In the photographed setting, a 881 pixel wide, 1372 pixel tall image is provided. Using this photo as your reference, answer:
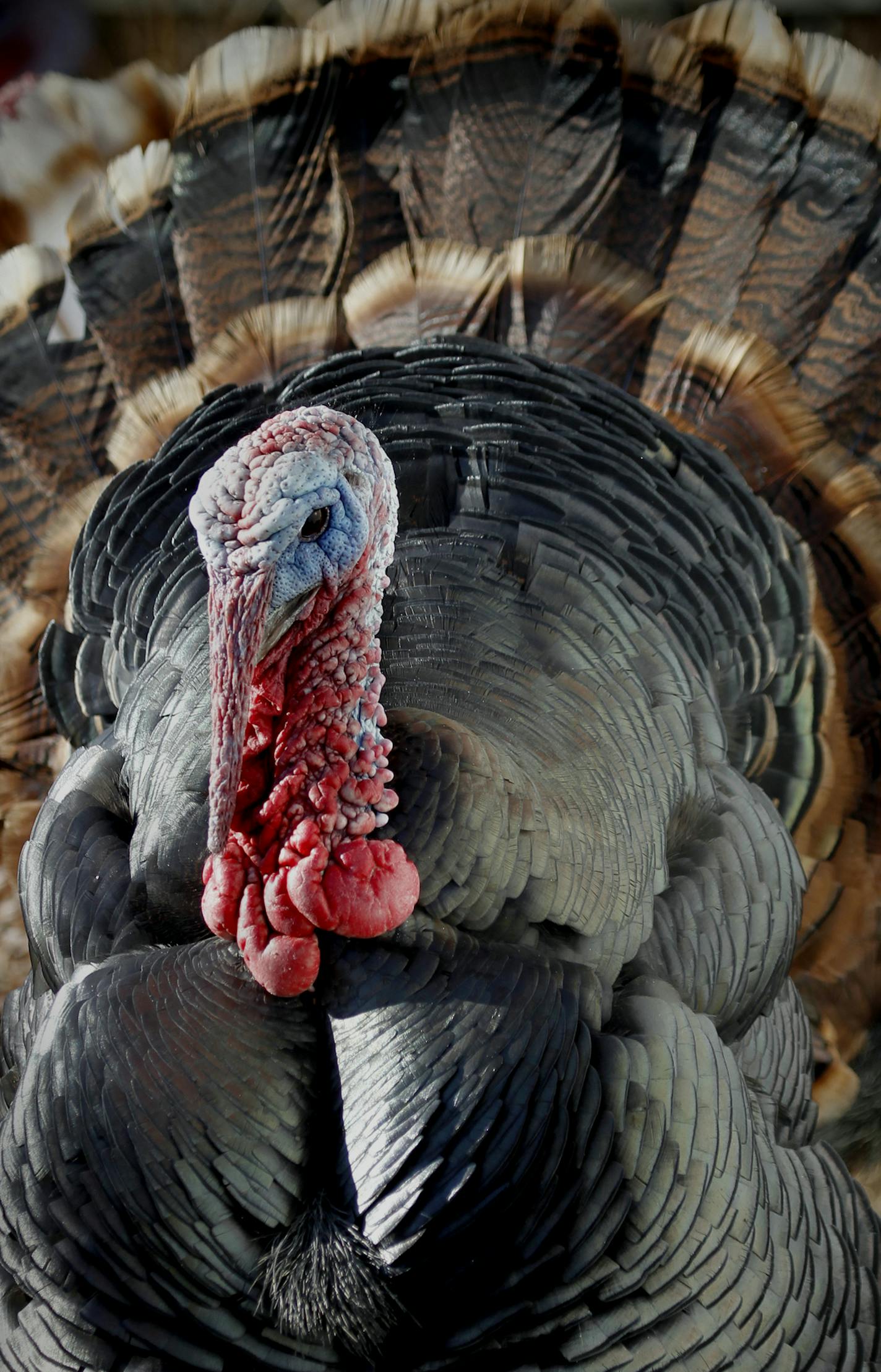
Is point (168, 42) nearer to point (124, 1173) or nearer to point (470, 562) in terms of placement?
point (470, 562)

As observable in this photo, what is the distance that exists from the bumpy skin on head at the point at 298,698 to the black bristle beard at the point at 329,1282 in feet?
0.91

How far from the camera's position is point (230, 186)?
2.78 metres

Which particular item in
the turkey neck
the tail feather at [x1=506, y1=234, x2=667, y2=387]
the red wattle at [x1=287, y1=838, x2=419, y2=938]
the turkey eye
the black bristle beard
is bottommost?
the black bristle beard

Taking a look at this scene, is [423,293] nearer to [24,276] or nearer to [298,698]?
[24,276]

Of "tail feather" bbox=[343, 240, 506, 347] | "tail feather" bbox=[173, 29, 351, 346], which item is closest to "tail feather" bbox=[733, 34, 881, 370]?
"tail feather" bbox=[343, 240, 506, 347]

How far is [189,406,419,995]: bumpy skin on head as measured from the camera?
4.78 ft

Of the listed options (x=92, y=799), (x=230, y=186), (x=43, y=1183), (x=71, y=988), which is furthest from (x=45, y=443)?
(x=43, y=1183)

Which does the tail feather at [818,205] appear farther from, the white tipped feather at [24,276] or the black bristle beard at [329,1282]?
the black bristle beard at [329,1282]

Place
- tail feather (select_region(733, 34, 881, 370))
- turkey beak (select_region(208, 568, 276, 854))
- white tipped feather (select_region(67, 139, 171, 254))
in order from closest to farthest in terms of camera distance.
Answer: turkey beak (select_region(208, 568, 276, 854))
tail feather (select_region(733, 34, 881, 370))
white tipped feather (select_region(67, 139, 171, 254))

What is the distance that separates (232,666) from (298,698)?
0.15 metres

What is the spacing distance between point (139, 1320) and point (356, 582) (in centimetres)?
88

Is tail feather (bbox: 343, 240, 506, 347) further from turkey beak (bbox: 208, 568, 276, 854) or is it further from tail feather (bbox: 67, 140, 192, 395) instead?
turkey beak (bbox: 208, 568, 276, 854)

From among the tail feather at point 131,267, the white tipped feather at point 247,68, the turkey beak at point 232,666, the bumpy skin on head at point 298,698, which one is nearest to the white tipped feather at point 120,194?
the tail feather at point 131,267

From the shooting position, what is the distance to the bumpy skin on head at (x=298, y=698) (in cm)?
146
